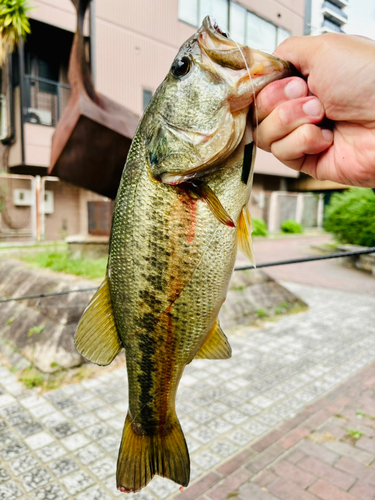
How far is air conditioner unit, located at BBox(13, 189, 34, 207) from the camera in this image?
1345cm

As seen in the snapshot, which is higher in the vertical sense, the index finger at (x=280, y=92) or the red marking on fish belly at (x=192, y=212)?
the index finger at (x=280, y=92)

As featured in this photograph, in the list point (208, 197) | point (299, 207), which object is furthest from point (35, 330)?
point (299, 207)

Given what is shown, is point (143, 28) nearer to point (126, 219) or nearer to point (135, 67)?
point (135, 67)

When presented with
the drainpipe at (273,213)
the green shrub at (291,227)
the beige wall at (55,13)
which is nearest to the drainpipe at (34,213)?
the beige wall at (55,13)

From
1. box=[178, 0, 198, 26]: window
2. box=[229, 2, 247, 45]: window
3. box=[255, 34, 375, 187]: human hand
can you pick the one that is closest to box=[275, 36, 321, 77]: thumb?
box=[255, 34, 375, 187]: human hand

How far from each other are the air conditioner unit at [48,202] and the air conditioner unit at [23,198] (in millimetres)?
568

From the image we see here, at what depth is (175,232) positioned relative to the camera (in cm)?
136

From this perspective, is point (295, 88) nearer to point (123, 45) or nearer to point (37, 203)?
point (37, 203)

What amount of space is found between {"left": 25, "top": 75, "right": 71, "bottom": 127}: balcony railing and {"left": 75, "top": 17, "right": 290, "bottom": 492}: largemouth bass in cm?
1288

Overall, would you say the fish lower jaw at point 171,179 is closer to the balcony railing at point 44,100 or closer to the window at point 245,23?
the window at point 245,23

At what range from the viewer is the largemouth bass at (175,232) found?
51.0 inches

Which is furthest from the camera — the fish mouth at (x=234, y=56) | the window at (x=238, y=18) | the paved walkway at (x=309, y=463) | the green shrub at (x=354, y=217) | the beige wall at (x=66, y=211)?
the beige wall at (x=66, y=211)

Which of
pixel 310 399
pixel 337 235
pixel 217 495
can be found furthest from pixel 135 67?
pixel 217 495

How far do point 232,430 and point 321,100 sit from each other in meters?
3.34
